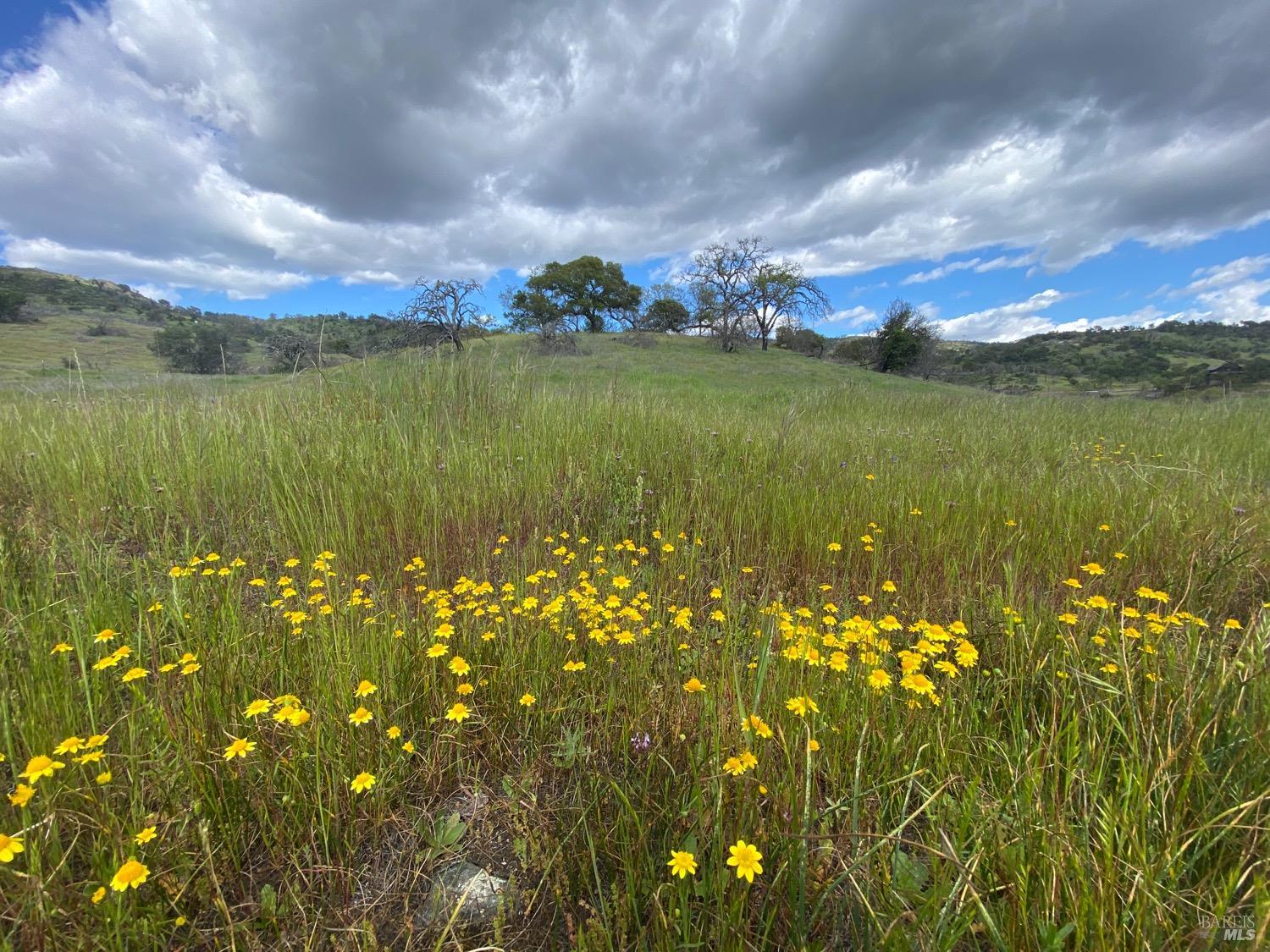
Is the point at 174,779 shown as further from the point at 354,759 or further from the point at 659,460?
the point at 659,460

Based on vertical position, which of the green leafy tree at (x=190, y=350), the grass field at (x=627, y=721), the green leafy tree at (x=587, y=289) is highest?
the green leafy tree at (x=587, y=289)

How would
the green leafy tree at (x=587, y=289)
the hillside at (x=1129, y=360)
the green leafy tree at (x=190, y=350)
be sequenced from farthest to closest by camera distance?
1. the green leafy tree at (x=587, y=289)
2. the green leafy tree at (x=190, y=350)
3. the hillside at (x=1129, y=360)

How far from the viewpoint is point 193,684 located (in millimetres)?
1421

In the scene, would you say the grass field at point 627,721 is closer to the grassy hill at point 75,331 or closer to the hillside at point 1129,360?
the grassy hill at point 75,331

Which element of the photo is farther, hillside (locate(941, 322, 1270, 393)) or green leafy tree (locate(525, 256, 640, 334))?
green leafy tree (locate(525, 256, 640, 334))

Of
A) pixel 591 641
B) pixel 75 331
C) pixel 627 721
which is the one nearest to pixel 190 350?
pixel 75 331

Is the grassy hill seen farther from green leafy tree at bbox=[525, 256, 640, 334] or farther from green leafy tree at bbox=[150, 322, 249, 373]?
green leafy tree at bbox=[525, 256, 640, 334]

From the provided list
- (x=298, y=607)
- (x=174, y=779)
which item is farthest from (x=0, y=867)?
(x=298, y=607)

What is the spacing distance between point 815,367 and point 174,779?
30074 millimetres

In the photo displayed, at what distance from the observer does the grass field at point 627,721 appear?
3.37ft

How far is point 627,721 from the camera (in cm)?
154

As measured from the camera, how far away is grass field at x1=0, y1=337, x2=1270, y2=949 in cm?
103

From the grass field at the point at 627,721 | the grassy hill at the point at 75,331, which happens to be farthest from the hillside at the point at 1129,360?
the grassy hill at the point at 75,331

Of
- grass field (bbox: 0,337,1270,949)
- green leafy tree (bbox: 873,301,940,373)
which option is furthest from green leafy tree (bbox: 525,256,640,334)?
grass field (bbox: 0,337,1270,949)
